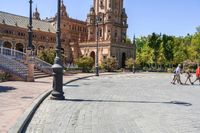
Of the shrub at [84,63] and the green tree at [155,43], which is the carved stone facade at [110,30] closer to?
the green tree at [155,43]

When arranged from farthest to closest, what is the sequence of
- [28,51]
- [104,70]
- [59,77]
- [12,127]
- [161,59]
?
1. [161,59]
2. [104,70]
3. [28,51]
4. [59,77]
5. [12,127]

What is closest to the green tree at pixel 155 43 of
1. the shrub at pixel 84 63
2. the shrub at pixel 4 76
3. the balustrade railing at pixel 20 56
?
the shrub at pixel 84 63

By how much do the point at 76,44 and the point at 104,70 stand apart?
2953cm

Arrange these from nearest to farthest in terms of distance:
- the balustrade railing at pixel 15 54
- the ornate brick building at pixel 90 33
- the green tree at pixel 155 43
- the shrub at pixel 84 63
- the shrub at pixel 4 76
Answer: the shrub at pixel 4 76, the balustrade railing at pixel 15 54, the shrub at pixel 84 63, the ornate brick building at pixel 90 33, the green tree at pixel 155 43

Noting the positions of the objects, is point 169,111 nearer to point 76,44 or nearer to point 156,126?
point 156,126

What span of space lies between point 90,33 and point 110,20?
827 cm

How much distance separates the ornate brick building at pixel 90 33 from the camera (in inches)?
3019

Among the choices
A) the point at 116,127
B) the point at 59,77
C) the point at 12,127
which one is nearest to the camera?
the point at 12,127

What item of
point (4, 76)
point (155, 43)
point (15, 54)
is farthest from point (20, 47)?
point (4, 76)

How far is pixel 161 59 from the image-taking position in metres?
87.8

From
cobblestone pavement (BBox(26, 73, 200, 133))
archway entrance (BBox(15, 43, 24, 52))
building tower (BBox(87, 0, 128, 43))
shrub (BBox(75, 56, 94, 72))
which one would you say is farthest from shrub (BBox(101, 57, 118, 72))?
cobblestone pavement (BBox(26, 73, 200, 133))

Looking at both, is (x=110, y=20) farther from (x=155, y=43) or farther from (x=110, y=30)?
(x=155, y=43)

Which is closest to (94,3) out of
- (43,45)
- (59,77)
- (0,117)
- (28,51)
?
(43,45)

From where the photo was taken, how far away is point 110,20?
272 ft
